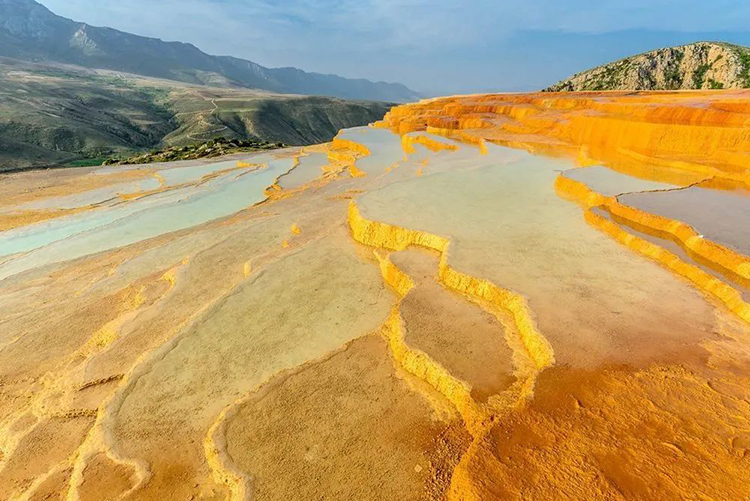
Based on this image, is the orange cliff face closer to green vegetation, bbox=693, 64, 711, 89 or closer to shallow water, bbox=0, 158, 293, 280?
shallow water, bbox=0, 158, 293, 280

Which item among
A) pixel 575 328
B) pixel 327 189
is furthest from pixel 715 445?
pixel 327 189

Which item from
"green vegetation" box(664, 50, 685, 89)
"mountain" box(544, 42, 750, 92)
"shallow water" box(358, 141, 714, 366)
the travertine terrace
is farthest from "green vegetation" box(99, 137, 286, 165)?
"green vegetation" box(664, 50, 685, 89)

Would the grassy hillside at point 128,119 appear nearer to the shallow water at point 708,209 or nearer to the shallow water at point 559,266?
the shallow water at point 559,266

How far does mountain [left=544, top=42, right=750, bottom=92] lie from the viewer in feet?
136

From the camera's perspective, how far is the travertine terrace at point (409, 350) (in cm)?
406

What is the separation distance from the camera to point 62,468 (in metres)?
5.03

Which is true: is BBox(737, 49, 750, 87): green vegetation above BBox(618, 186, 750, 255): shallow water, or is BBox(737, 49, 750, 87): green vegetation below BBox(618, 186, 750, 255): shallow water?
above

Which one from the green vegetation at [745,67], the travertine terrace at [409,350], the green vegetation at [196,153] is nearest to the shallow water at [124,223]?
the travertine terrace at [409,350]

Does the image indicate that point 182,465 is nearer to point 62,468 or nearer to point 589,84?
point 62,468

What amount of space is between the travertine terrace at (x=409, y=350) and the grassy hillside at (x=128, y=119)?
35674mm

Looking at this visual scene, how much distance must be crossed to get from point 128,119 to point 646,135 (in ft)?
237

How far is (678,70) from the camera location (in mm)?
46125

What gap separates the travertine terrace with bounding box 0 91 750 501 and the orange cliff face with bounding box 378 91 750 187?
0.49 m

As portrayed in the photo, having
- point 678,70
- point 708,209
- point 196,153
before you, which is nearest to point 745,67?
point 678,70
